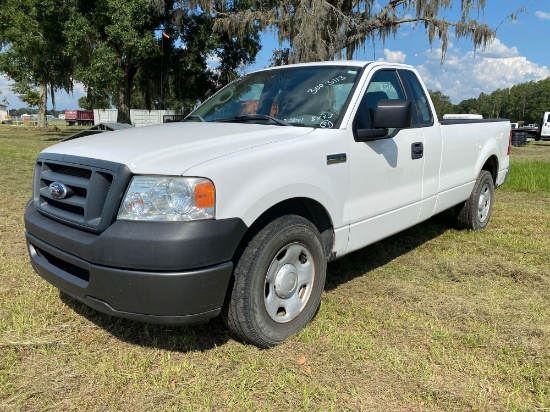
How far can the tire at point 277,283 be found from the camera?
256cm

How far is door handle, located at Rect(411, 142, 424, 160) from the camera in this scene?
3.93m

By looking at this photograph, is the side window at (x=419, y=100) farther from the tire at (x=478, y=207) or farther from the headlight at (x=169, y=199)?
the headlight at (x=169, y=199)

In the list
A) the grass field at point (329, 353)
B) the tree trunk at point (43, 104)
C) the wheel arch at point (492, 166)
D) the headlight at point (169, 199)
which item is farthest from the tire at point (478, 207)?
the tree trunk at point (43, 104)

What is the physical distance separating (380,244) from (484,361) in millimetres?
2530

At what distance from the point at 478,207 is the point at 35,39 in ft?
72.3

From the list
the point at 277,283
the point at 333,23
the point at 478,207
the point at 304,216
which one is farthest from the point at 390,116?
the point at 333,23

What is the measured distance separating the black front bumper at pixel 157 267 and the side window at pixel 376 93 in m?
1.50

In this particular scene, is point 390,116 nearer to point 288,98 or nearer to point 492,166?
point 288,98

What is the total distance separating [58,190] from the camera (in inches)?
105

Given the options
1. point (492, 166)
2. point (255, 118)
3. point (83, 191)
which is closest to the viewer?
point (83, 191)

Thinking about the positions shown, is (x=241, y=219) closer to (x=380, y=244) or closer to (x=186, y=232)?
(x=186, y=232)

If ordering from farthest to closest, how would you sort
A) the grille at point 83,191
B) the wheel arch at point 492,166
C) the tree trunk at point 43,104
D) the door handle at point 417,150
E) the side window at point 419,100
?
the tree trunk at point 43,104 → the wheel arch at point 492,166 → the side window at point 419,100 → the door handle at point 417,150 → the grille at point 83,191

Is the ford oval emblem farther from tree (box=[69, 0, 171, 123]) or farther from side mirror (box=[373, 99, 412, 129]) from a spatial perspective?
tree (box=[69, 0, 171, 123])

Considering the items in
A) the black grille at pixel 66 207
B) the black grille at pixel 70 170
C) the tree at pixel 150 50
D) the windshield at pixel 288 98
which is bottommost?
the black grille at pixel 66 207
